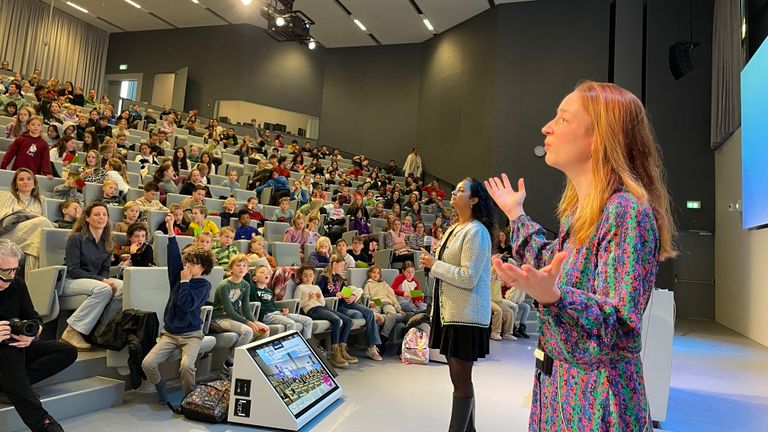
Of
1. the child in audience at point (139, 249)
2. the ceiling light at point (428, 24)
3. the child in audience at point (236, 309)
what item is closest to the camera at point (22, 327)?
the child in audience at point (236, 309)

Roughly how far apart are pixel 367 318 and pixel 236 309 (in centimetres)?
Answer: 153

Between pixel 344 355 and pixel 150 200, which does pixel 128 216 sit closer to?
pixel 150 200

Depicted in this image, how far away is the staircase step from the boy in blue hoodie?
0.73 feet

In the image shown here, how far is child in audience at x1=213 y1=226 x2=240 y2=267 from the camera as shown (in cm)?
496

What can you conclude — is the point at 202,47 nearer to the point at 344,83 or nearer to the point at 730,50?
the point at 344,83

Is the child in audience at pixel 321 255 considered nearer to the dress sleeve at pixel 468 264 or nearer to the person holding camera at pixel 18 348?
the person holding camera at pixel 18 348

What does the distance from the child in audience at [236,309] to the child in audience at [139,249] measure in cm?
80

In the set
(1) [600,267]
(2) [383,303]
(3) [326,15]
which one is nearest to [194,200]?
(2) [383,303]

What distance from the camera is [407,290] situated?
630 centimetres

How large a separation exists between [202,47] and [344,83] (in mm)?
4434

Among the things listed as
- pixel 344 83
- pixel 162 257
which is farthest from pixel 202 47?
pixel 162 257

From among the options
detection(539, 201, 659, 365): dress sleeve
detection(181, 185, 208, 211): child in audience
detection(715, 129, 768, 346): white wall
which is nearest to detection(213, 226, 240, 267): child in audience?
detection(181, 185, 208, 211): child in audience

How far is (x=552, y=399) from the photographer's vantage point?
35.1 inches

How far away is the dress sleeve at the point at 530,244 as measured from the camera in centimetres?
106
